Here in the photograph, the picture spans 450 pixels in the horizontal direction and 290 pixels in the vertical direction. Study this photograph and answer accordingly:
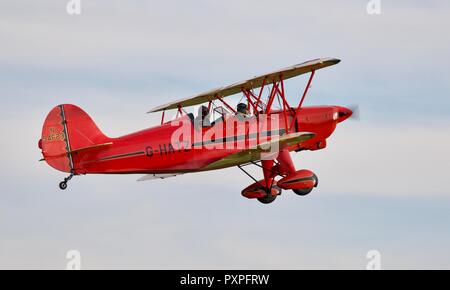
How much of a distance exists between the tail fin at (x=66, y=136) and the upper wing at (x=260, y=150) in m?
2.52

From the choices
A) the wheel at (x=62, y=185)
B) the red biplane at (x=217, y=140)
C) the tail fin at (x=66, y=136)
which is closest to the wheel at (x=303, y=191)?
the red biplane at (x=217, y=140)

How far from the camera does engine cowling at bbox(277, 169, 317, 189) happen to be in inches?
982

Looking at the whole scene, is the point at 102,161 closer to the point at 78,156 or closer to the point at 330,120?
the point at 78,156

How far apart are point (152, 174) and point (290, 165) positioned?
3.17 metres

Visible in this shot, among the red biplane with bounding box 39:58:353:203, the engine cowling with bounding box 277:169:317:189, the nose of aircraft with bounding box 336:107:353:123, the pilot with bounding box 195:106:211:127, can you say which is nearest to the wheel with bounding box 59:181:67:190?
the red biplane with bounding box 39:58:353:203

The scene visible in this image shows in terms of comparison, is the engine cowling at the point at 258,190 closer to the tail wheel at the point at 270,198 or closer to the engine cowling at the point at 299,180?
the tail wheel at the point at 270,198

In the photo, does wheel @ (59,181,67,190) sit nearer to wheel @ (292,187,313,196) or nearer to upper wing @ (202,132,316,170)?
upper wing @ (202,132,316,170)

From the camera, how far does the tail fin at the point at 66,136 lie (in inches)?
918

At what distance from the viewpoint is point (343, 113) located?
1033 inches

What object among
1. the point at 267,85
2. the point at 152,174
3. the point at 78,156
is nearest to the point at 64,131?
the point at 78,156

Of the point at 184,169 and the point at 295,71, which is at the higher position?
the point at 295,71

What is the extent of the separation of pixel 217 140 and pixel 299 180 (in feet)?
7.03

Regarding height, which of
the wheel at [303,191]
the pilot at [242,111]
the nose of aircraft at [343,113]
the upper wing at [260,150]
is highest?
the nose of aircraft at [343,113]

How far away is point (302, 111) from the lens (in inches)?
1014
